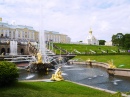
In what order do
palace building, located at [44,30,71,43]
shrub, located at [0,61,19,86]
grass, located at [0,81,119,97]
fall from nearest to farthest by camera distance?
grass, located at [0,81,119,97], shrub, located at [0,61,19,86], palace building, located at [44,30,71,43]

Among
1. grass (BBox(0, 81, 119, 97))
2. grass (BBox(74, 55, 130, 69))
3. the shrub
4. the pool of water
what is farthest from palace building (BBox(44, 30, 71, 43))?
the shrub

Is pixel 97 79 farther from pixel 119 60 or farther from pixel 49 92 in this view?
pixel 119 60

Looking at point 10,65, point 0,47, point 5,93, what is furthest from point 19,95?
point 0,47

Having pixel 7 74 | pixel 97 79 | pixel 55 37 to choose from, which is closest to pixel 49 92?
pixel 7 74

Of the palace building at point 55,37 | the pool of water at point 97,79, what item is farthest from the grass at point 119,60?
the palace building at point 55,37

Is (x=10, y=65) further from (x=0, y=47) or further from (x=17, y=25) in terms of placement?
(x=17, y=25)

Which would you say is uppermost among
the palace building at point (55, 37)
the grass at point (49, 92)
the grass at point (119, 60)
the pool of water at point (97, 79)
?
the palace building at point (55, 37)

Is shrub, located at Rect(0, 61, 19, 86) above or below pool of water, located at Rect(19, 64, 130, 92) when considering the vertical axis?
above

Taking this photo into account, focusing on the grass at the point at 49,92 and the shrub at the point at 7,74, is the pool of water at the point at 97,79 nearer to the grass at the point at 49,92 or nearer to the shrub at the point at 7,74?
the grass at the point at 49,92

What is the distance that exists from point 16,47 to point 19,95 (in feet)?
191

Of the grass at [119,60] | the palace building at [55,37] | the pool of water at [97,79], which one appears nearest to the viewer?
the pool of water at [97,79]

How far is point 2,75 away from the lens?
14859mm

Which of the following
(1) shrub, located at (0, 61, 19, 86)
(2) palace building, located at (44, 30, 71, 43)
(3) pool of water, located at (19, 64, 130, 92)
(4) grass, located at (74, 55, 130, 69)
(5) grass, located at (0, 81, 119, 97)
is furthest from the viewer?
(2) palace building, located at (44, 30, 71, 43)

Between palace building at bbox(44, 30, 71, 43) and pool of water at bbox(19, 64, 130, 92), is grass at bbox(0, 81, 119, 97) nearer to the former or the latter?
pool of water at bbox(19, 64, 130, 92)
